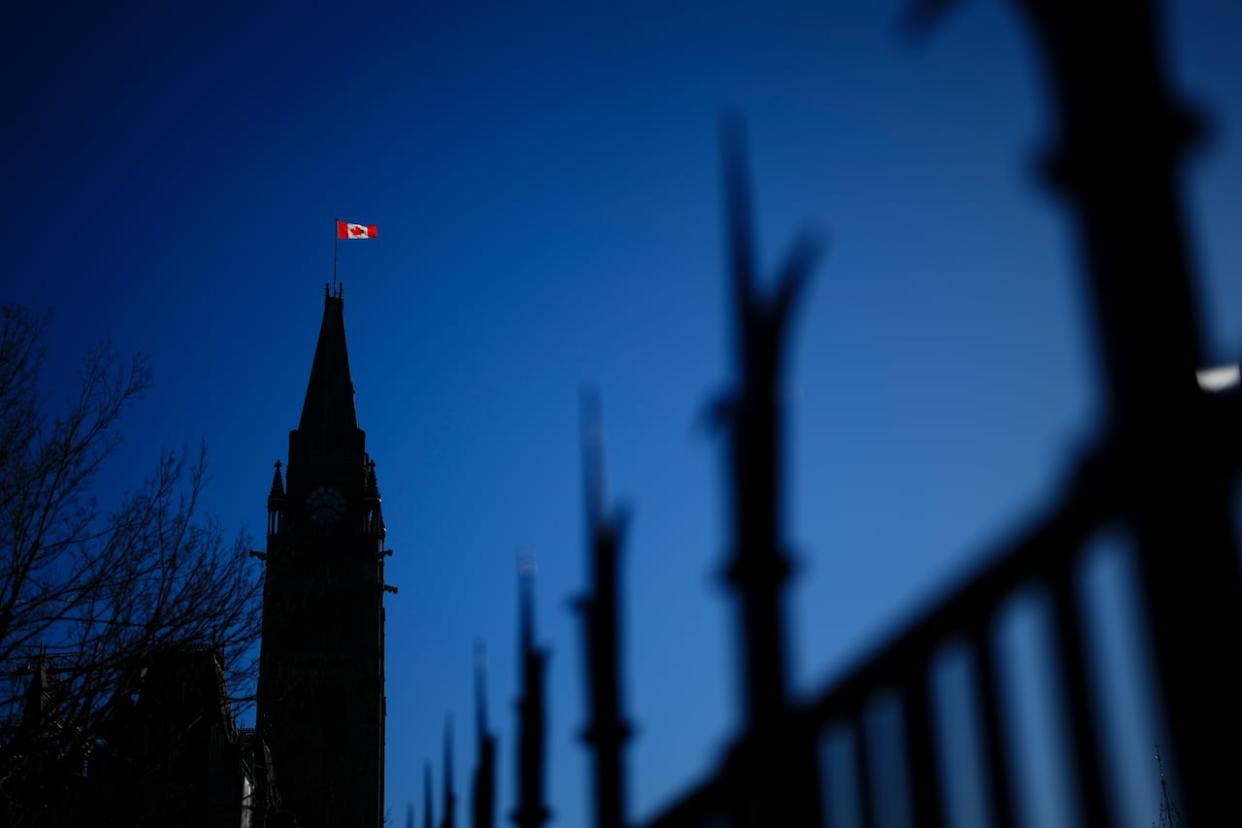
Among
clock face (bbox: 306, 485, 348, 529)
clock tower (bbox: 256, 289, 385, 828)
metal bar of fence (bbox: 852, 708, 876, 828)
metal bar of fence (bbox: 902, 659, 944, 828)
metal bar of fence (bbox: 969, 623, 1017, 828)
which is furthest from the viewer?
clock face (bbox: 306, 485, 348, 529)

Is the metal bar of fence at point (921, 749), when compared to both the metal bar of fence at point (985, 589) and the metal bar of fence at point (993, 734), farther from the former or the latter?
the metal bar of fence at point (993, 734)

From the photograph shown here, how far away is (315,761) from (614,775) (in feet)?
227

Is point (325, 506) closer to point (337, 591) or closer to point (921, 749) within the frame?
point (337, 591)

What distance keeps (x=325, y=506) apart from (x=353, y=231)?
54.5ft

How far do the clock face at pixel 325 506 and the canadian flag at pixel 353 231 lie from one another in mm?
15128

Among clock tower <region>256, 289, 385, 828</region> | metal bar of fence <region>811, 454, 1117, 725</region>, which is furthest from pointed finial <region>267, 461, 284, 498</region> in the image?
metal bar of fence <region>811, 454, 1117, 725</region>

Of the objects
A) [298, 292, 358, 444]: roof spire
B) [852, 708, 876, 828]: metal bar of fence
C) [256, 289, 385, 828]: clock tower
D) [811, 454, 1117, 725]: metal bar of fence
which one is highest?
[298, 292, 358, 444]: roof spire

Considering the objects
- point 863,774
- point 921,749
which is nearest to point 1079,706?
point 921,749

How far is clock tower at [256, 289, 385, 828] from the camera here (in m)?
68.6

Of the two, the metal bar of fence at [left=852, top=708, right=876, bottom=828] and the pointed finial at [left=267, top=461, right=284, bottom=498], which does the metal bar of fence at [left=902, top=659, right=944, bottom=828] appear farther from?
the pointed finial at [left=267, top=461, right=284, bottom=498]

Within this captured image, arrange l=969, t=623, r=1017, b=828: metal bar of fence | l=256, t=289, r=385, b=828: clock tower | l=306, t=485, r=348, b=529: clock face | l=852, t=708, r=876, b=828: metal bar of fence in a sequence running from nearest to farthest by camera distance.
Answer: l=969, t=623, r=1017, b=828: metal bar of fence → l=852, t=708, r=876, b=828: metal bar of fence → l=256, t=289, r=385, b=828: clock tower → l=306, t=485, r=348, b=529: clock face

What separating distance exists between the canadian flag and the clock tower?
6002 millimetres

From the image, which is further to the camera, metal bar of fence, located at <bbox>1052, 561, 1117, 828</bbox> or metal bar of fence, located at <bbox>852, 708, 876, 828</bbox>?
metal bar of fence, located at <bbox>852, 708, 876, 828</bbox>

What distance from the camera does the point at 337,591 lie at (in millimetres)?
71562
